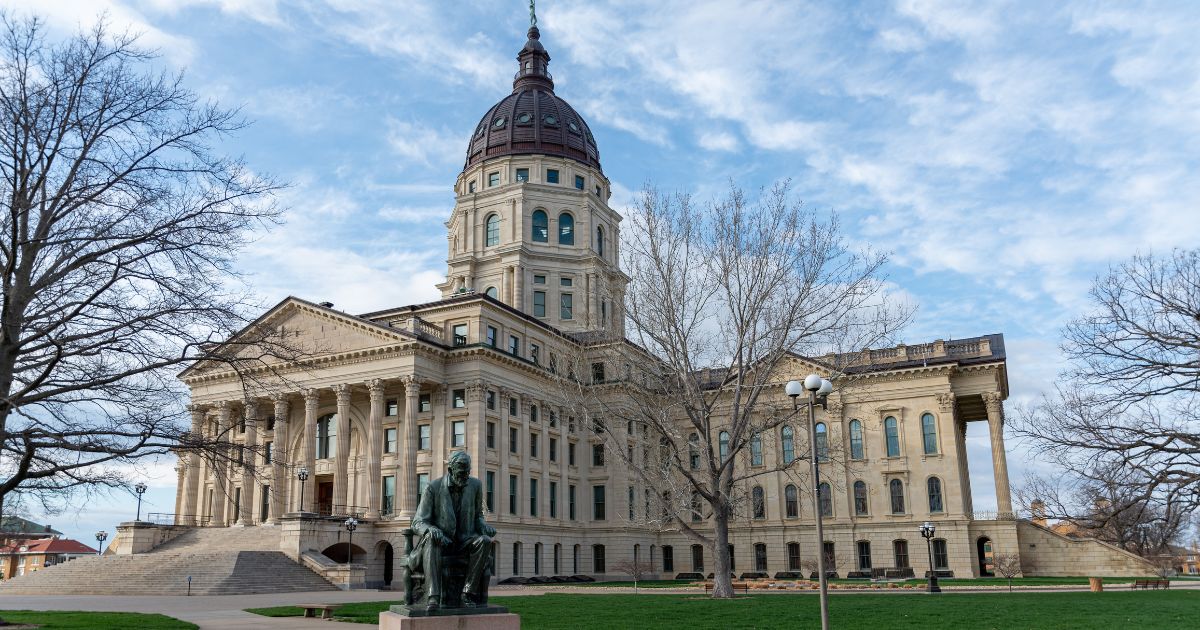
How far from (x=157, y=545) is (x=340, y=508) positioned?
31.6 ft

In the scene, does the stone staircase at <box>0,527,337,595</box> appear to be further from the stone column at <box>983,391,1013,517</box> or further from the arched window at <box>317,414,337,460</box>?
the stone column at <box>983,391,1013,517</box>

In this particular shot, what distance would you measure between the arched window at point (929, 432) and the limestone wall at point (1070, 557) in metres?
6.82

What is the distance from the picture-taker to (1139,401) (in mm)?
23719

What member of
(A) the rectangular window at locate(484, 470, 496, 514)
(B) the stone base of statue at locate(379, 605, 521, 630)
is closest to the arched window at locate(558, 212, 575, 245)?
(A) the rectangular window at locate(484, 470, 496, 514)

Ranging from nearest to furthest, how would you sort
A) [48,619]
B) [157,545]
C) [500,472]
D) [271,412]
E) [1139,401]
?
[48,619], [1139,401], [157,545], [500,472], [271,412]

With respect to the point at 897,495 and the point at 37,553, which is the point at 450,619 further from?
the point at 37,553

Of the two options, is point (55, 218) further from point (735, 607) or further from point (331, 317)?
point (331, 317)

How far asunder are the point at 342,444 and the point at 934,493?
37.1 m

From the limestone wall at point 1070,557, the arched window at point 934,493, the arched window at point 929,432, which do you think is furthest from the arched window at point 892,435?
the limestone wall at point 1070,557

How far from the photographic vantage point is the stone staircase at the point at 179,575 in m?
38.3

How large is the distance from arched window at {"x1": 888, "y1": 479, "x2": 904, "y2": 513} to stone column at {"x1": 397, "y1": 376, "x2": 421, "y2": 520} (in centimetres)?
3099

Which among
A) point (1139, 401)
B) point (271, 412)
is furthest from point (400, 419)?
point (1139, 401)

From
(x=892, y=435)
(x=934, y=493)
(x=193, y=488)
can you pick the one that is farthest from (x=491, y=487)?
(x=934, y=493)

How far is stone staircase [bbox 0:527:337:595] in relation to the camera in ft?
126
